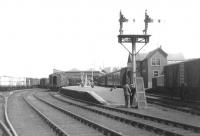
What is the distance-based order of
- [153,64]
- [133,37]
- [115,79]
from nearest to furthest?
[133,37], [153,64], [115,79]

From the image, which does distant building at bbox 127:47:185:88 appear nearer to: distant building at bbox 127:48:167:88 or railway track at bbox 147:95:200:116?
distant building at bbox 127:48:167:88

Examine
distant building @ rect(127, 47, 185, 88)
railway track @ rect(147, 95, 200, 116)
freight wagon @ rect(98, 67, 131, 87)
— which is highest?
distant building @ rect(127, 47, 185, 88)

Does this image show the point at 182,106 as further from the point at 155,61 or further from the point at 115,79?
the point at 155,61

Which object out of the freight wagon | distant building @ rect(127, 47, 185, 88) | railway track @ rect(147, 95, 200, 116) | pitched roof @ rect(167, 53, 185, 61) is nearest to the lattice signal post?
railway track @ rect(147, 95, 200, 116)

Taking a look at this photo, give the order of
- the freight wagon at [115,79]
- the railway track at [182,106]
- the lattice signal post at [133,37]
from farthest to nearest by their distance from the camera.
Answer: the freight wagon at [115,79] < the lattice signal post at [133,37] < the railway track at [182,106]

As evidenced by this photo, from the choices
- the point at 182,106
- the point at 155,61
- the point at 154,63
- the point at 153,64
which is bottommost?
the point at 182,106

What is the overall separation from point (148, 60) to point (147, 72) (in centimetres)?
213

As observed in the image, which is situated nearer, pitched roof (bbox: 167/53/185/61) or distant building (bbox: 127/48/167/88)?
distant building (bbox: 127/48/167/88)

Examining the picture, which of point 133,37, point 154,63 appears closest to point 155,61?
point 154,63

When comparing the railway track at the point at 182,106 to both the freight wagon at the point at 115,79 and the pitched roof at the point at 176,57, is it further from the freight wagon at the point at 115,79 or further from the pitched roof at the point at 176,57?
the pitched roof at the point at 176,57

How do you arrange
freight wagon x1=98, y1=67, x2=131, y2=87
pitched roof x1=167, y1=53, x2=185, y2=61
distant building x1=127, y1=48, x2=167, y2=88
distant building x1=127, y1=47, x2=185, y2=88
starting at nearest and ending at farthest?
1. freight wagon x1=98, y1=67, x2=131, y2=87
2. distant building x1=127, y1=47, x2=185, y2=88
3. distant building x1=127, y1=48, x2=167, y2=88
4. pitched roof x1=167, y1=53, x2=185, y2=61

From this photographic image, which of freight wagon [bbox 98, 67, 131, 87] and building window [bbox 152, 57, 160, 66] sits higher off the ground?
building window [bbox 152, 57, 160, 66]

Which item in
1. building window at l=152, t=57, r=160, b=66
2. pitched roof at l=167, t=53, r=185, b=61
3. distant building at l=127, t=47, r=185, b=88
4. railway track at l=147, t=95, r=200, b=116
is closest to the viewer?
railway track at l=147, t=95, r=200, b=116

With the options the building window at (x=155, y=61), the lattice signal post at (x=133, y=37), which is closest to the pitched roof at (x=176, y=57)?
the building window at (x=155, y=61)
